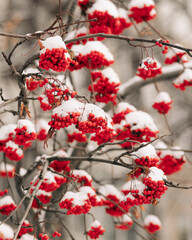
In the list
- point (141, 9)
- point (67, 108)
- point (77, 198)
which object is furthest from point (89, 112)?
point (141, 9)

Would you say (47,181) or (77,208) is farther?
(47,181)

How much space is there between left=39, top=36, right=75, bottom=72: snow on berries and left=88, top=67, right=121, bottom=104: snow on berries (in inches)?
41.6

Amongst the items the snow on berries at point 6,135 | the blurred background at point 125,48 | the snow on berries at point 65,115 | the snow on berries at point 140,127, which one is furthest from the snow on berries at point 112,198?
the snow on berries at point 65,115

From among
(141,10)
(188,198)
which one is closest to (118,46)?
(141,10)

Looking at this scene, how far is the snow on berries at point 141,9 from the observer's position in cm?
348

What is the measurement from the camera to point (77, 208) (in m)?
2.66

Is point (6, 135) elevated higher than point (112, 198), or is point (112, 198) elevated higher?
point (6, 135)

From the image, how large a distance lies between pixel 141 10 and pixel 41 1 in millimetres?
2379

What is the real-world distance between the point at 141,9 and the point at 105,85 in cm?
105

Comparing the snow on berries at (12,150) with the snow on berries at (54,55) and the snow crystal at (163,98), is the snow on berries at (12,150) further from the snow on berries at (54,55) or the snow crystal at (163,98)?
the snow crystal at (163,98)

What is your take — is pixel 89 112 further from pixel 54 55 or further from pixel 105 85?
pixel 105 85

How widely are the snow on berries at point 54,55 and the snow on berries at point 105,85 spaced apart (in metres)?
1.06

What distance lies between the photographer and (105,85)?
312 centimetres

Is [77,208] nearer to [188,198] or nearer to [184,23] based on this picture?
[184,23]
